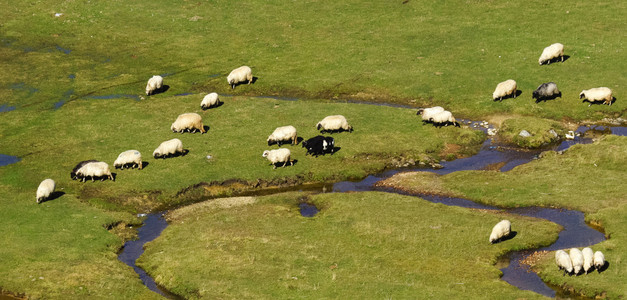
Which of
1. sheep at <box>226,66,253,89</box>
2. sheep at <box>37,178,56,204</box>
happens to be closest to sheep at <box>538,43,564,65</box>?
sheep at <box>226,66,253,89</box>

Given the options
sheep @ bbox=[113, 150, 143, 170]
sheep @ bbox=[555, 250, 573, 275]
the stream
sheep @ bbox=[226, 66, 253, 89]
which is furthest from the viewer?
sheep @ bbox=[226, 66, 253, 89]

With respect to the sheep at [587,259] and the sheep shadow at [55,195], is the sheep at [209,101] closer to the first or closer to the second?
the sheep shadow at [55,195]

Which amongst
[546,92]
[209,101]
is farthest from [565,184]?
[209,101]

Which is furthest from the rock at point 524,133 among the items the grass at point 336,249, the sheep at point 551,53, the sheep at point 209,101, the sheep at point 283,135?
the sheep at point 209,101

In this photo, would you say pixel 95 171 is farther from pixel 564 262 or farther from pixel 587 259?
pixel 587 259

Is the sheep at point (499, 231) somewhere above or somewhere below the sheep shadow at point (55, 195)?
below

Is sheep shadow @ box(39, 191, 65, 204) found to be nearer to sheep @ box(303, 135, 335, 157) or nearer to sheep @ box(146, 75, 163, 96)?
sheep @ box(303, 135, 335, 157)

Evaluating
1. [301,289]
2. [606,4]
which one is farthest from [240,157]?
[606,4]
